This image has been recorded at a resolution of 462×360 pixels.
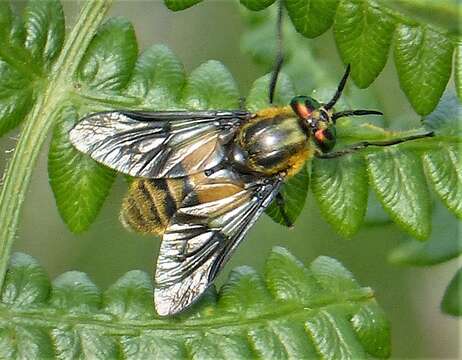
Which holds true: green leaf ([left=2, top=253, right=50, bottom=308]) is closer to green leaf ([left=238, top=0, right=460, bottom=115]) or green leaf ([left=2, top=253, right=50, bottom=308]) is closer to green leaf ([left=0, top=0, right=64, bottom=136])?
green leaf ([left=0, top=0, right=64, bottom=136])

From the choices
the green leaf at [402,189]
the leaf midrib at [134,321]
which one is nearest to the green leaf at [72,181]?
the leaf midrib at [134,321]

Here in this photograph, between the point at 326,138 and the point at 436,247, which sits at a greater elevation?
the point at 326,138

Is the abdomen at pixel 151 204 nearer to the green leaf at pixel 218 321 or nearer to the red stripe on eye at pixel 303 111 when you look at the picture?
the green leaf at pixel 218 321

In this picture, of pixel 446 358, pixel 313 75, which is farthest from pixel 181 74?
pixel 446 358

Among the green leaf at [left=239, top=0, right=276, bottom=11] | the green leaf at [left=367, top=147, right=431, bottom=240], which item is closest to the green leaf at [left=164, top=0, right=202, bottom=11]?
the green leaf at [left=239, top=0, right=276, bottom=11]

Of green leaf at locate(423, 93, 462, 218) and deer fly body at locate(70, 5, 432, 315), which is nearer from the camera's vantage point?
green leaf at locate(423, 93, 462, 218)

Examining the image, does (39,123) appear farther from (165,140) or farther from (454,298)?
(454,298)

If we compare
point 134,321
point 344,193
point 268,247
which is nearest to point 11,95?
point 134,321
